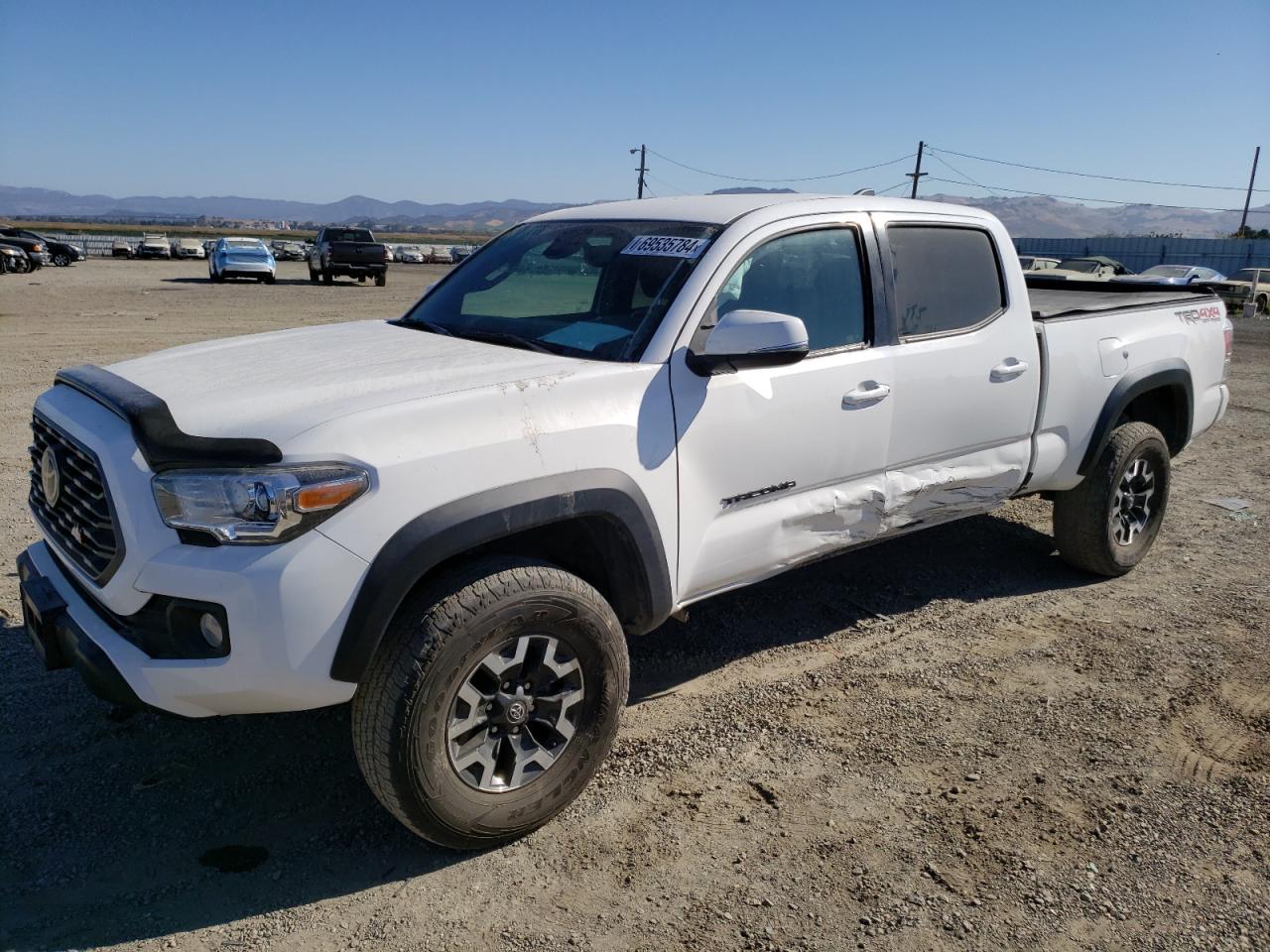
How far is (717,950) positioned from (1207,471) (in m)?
7.06

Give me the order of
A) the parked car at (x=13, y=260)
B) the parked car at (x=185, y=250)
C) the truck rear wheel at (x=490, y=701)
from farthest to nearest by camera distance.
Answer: the parked car at (x=185, y=250) < the parked car at (x=13, y=260) < the truck rear wheel at (x=490, y=701)

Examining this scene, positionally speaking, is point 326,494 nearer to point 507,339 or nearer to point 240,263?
point 507,339

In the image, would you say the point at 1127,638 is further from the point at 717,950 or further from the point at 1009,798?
the point at 717,950

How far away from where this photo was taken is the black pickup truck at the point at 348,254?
2838cm

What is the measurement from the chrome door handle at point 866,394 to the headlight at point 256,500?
78.0 inches

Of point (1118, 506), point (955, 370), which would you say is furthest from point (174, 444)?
point (1118, 506)

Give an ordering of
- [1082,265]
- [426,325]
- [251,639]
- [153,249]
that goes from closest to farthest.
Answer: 1. [251,639]
2. [426,325]
3. [1082,265]
4. [153,249]

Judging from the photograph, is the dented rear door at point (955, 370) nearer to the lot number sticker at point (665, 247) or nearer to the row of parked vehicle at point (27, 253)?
the lot number sticker at point (665, 247)

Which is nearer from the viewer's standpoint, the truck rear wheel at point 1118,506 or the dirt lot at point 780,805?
the dirt lot at point 780,805

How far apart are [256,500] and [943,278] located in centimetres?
310

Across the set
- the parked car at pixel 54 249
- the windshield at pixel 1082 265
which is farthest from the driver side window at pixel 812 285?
the parked car at pixel 54 249

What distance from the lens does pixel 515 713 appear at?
2844 millimetres

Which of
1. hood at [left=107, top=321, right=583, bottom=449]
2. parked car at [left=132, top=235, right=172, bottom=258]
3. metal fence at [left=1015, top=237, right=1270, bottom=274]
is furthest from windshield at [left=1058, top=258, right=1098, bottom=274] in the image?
parked car at [left=132, top=235, right=172, bottom=258]

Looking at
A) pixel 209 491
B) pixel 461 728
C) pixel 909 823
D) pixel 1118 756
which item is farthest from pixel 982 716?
pixel 209 491
